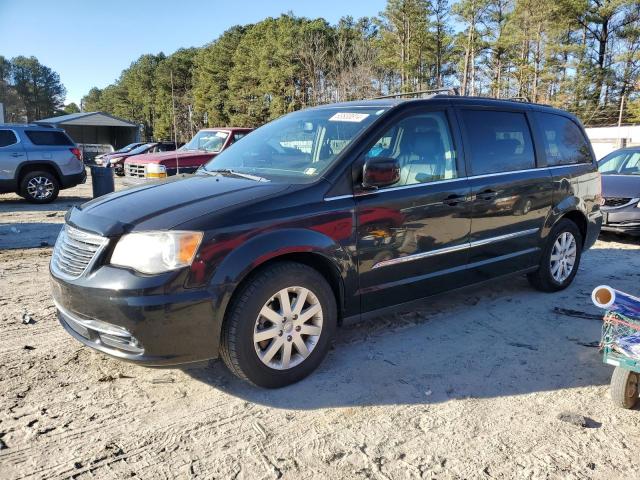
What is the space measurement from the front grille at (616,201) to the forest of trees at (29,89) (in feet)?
346

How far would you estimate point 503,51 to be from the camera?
40.6 metres

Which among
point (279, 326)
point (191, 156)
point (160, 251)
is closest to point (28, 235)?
point (191, 156)

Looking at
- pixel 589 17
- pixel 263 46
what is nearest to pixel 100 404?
pixel 589 17

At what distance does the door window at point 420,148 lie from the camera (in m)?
3.71

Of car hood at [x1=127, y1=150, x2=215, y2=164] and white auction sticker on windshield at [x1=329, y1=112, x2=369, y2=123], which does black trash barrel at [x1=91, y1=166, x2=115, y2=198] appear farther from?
white auction sticker on windshield at [x1=329, y1=112, x2=369, y2=123]

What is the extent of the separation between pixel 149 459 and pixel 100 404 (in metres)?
0.68

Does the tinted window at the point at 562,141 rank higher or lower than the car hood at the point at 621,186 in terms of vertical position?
higher

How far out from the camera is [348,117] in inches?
153

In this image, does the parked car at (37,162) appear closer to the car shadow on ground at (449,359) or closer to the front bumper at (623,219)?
the car shadow on ground at (449,359)

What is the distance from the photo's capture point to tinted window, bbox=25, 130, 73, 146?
39.8 feet

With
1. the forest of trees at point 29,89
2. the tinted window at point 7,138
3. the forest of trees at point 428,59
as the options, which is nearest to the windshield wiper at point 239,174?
the tinted window at point 7,138

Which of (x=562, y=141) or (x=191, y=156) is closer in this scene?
(x=562, y=141)

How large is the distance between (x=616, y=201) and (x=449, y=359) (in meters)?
5.85

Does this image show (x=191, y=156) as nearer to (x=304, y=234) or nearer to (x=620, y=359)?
(x=304, y=234)
